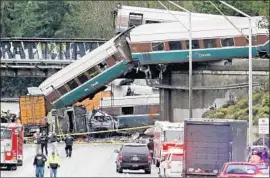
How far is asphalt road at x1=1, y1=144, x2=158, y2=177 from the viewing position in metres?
46.3

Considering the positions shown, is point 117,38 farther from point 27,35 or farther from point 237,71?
point 27,35

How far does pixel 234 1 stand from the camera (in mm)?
103188

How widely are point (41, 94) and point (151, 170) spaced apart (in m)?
25.8

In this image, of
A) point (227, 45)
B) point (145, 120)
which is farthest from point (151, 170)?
point (145, 120)

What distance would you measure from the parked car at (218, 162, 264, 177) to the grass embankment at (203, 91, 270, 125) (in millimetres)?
24687

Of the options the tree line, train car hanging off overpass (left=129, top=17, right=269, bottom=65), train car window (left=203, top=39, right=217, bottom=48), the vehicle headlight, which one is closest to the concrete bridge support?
train car hanging off overpass (left=129, top=17, right=269, bottom=65)

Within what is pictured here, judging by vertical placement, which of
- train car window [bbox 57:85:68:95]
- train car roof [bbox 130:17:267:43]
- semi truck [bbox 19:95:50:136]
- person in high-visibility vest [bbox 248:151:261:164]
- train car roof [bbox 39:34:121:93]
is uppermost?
train car roof [bbox 130:17:267:43]

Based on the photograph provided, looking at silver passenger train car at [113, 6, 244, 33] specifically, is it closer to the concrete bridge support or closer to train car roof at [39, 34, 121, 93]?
train car roof at [39, 34, 121, 93]

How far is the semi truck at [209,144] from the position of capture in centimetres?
4056

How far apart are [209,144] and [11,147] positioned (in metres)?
11.2

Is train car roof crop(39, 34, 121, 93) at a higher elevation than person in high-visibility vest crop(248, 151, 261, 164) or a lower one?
higher

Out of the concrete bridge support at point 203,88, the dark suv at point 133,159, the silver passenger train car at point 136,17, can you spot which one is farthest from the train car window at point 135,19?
the dark suv at point 133,159

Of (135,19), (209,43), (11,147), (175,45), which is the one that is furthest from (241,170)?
(135,19)

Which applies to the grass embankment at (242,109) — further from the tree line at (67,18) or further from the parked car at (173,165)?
the tree line at (67,18)
